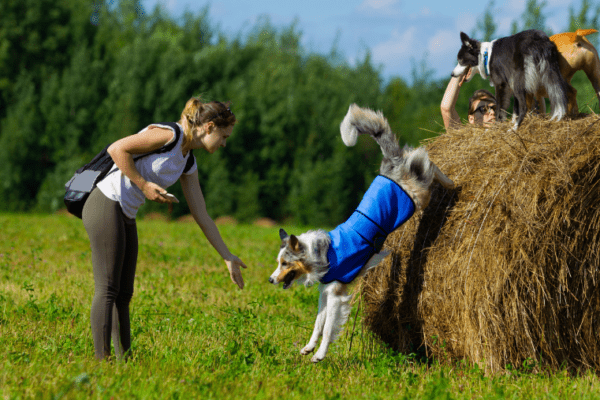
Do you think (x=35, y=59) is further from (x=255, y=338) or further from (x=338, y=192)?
(x=255, y=338)

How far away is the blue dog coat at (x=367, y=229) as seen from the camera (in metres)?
4.53

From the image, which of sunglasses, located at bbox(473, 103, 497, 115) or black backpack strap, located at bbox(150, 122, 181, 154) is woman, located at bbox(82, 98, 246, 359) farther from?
sunglasses, located at bbox(473, 103, 497, 115)

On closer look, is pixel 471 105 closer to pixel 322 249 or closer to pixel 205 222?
pixel 322 249

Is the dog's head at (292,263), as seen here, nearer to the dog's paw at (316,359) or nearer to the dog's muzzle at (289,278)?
the dog's muzzle at (289,278)

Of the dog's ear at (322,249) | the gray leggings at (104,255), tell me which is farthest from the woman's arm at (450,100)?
the gray leggings at (104,255)

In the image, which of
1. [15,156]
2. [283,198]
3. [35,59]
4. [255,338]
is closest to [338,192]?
[283,198]

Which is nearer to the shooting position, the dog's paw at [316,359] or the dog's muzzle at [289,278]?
the dog's paw at [316,359]

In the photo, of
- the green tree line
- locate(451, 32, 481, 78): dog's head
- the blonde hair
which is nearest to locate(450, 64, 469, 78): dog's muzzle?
locate(451, 32, 481, 78): dog's head

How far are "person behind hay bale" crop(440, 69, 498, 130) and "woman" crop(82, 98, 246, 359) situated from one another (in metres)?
2.59

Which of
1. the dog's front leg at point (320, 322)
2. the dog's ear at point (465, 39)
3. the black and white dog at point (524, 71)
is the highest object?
the dog's ear at point (465, 39)

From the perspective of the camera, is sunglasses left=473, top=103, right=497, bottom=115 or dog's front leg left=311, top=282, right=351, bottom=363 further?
sunglasses left=473, top=103, right=497, bottom=115

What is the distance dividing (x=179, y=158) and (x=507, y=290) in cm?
252

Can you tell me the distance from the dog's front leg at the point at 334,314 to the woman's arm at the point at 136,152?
5.04 feet

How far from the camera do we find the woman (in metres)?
3.92
